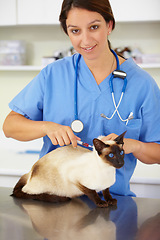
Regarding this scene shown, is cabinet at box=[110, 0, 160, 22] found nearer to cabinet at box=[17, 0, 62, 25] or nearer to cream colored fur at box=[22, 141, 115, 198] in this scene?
cabinet at box=[17, 0, 62, 25]

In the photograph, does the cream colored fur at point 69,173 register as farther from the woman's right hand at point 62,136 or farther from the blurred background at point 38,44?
the blurred background at point 38,44

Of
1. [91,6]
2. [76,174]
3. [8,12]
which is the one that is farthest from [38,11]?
[76,174]

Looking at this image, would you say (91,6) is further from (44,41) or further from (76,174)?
(44,41)

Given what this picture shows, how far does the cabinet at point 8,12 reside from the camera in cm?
261

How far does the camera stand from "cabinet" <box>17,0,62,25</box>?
254 cm

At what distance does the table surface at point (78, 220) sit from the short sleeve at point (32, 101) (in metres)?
0.36

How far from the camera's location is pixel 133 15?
2.46 m

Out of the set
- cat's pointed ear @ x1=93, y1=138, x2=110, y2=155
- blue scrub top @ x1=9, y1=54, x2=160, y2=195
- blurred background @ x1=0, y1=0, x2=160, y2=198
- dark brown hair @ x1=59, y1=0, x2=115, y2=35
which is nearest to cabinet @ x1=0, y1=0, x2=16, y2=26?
blurred background @ x1=0, y1=0, x2=160, y2=198

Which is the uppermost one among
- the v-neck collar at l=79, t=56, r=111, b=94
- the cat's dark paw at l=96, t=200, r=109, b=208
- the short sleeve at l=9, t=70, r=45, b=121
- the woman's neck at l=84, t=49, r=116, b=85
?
the woman's neck at l=84, t=49, r=116, b=85

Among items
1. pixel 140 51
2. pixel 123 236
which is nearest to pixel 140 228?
pixel 123 236

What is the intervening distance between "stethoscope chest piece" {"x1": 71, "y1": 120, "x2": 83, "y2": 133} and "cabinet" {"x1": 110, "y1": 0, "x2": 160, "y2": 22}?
1520 millimetres

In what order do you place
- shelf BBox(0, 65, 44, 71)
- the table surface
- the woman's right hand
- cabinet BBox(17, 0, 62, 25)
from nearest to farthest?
the table surface → the woman's right hand → cabinet BBox(17, 0, 62, 25) → shelf BBox(0, 65, 44, 71)

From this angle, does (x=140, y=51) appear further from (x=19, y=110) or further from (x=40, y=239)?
(x=40, y=239)

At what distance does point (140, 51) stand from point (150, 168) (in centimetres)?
104
